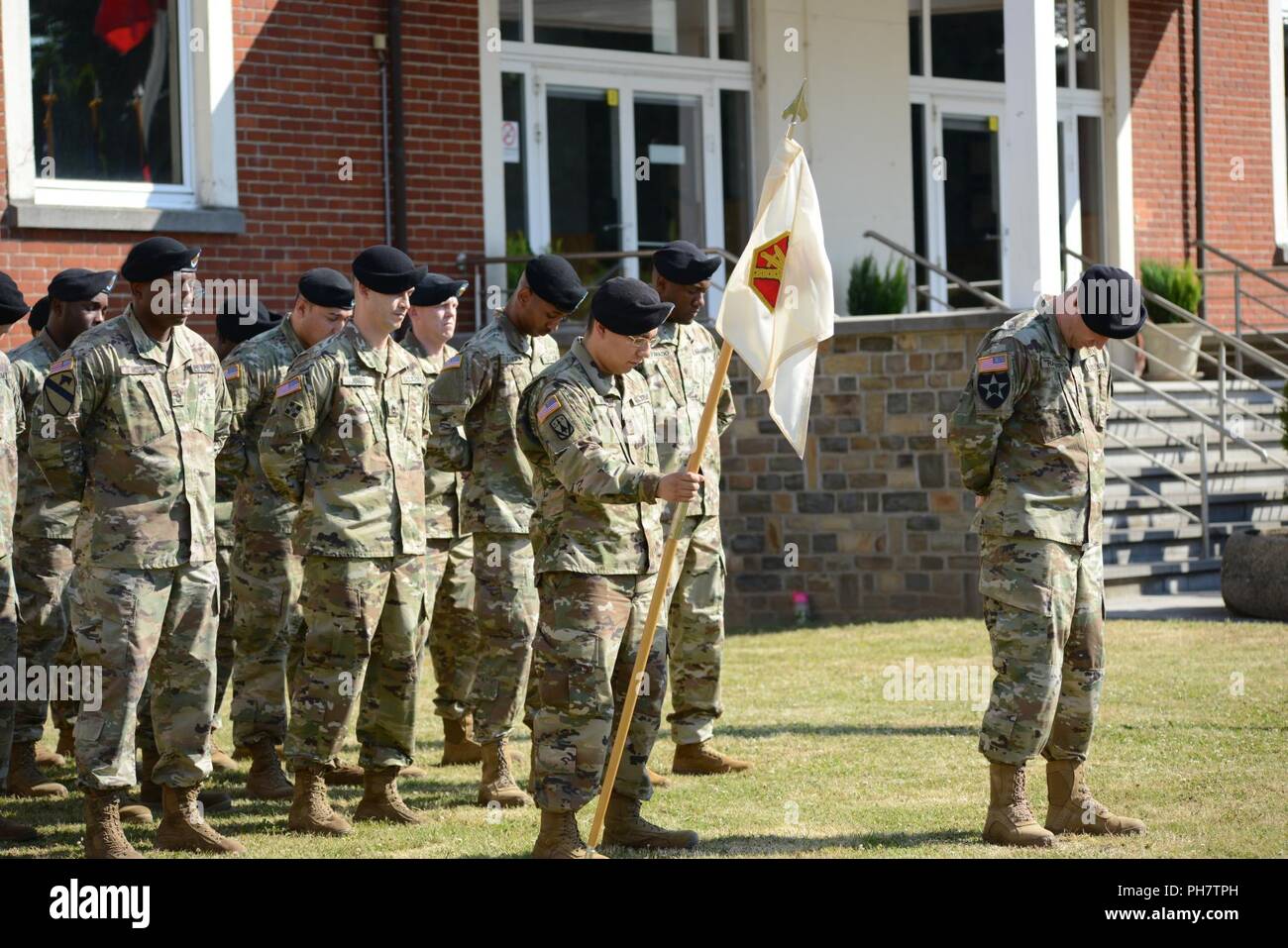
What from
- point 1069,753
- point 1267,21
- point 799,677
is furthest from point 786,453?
point 1267,21

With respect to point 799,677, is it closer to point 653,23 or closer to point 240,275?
point 240,275

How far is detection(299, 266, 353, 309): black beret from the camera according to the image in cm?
768

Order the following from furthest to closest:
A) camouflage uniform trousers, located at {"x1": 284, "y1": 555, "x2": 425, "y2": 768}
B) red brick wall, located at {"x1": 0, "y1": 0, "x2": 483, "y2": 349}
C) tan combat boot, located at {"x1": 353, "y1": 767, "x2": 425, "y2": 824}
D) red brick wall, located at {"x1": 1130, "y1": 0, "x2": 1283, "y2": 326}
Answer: red brick wall, located at {"x1": 1130, "y1": 0, "x2": 1283, "y2": 326} < red brick wall, located at {"x1": 0, "y1": 0, "x2": 483, "y2": 349} < tan combat boot, located at {"x1": 353, "y1": 767, "x2": 425, "y2": 824} < camouflage uniform trousers, located at {"x1": 284, "y1": 555, "x2": 425, "y2": 768}

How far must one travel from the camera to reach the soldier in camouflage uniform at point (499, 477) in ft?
24.0

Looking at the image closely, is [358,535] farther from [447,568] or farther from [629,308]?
[447,568]

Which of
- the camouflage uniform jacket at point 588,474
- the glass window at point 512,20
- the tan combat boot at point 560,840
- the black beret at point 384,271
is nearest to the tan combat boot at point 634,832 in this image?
the tan combat boot at point 560,840

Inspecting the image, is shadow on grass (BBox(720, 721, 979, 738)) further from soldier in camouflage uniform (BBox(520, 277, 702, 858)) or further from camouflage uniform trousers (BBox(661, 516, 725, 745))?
soldier in camouflage uniform (BBox(520, 277, 702, 858))

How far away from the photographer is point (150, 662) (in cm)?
633

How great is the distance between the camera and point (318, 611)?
6680 millimetres

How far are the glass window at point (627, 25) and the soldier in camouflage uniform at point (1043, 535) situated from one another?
350 inches

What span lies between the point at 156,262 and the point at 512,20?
845 centimetres

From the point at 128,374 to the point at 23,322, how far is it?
5.44 metres

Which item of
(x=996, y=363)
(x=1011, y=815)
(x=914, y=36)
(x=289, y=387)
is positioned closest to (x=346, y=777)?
(x=289, y=387)

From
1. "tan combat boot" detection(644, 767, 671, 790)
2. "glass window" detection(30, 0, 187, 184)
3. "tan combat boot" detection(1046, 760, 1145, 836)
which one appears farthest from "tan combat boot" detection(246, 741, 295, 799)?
"glass window" detection(30, 0, 187, 184)
